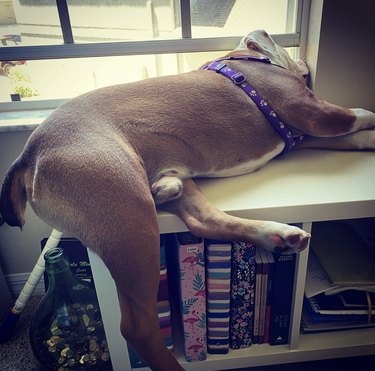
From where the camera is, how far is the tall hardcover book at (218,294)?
0.86 meters

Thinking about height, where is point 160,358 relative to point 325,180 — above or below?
below

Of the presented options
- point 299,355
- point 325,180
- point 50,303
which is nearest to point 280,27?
point 325,180

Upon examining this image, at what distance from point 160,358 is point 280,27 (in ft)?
3.65

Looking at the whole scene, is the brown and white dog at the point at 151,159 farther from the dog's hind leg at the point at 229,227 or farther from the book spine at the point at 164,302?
the book spine at the point at 164,302

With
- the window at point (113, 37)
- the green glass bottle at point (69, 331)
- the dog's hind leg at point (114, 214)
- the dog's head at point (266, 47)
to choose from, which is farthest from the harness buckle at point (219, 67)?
the green glass bottle at point (69, 331)

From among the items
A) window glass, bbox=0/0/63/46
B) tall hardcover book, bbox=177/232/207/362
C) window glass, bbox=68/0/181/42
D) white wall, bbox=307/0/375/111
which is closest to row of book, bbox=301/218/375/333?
tall hardcover book, bbox=177/232/207/362

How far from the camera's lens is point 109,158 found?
715 millimetres

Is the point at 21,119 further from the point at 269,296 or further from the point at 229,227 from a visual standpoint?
the point at 269,296

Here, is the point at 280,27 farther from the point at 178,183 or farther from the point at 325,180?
the point at 178,183

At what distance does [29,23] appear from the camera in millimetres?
1225

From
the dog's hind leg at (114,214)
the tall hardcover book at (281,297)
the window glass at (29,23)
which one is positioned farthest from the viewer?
the window glass at (29,23)

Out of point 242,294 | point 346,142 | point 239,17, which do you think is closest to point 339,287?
point 242,294

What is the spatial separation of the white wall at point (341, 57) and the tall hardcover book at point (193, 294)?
0.66 meters

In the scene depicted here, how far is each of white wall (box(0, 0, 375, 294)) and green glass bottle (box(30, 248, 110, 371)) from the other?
0.50m
